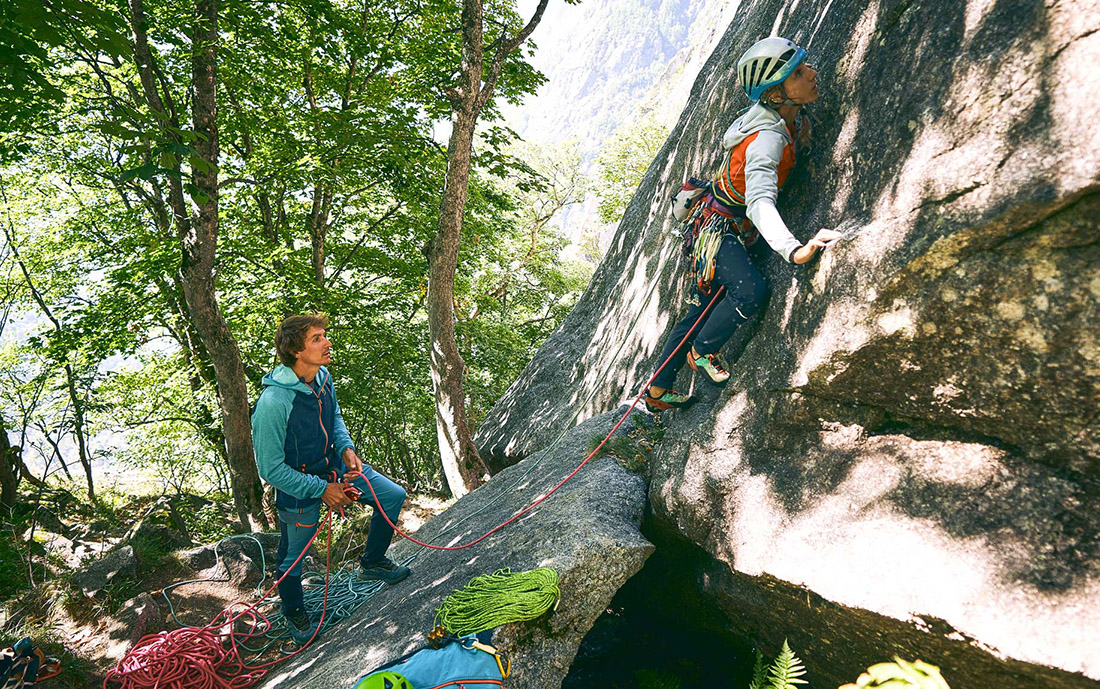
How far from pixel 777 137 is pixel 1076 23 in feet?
4.17

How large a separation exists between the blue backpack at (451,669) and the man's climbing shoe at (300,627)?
5.96 feet

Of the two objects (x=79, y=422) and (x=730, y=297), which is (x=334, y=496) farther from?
(x=79, y=422)

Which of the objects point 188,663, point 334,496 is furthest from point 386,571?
point 188,663

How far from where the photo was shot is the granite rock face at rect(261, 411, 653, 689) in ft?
9.20

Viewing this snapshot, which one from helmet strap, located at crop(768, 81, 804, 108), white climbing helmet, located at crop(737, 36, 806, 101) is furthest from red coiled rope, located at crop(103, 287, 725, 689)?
white climbing helmet, located at crop(737, 36, 806, 101)

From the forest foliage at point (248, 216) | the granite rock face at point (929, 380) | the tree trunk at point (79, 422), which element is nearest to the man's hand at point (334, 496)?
the granite rock face at point (929, 380)

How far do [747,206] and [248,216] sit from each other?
41.0 feet

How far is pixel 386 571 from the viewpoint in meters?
4.46

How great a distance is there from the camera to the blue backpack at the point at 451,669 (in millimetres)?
2520

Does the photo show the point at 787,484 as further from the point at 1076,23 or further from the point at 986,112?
the point at 1076,23

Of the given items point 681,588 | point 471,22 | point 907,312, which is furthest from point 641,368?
point 471,22

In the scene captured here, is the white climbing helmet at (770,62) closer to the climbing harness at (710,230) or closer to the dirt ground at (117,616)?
the climbing harness at (710,230)

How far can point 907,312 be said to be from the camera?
2.36m

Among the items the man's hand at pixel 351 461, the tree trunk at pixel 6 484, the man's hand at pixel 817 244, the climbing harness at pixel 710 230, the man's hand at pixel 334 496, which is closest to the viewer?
the man's hand at pixel 817 244
